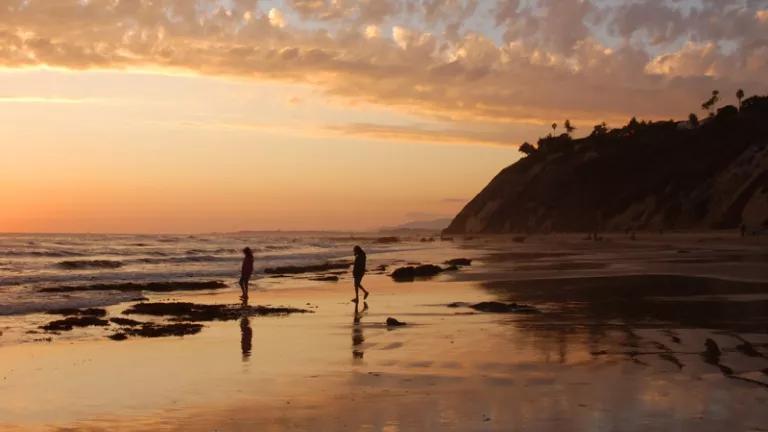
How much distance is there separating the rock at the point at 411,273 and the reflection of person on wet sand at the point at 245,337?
54.4ft

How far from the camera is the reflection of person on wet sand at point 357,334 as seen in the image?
15.3 m

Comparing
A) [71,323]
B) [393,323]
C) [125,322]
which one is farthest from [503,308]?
[71,323]

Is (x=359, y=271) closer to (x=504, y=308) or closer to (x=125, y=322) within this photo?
(x=504, y=308)

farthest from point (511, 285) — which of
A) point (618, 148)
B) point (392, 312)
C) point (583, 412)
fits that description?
point (618, 148)

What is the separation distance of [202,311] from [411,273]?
666 inches

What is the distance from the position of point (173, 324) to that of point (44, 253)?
190 ft

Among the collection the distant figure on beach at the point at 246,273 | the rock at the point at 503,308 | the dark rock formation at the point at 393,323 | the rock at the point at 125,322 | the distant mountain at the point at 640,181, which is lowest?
the rock at the point at 125,322

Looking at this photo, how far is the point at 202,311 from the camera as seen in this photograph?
24328mm

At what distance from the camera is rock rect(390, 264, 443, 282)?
127ft

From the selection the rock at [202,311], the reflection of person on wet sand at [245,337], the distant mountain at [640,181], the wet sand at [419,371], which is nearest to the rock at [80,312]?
the rock at [202,311]

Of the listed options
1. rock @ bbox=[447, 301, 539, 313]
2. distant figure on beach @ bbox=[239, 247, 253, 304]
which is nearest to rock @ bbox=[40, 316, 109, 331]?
distant figure on beach @ bbox=[239, 247, 253, 304]

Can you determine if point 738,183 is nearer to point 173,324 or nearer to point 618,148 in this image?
point 618,148

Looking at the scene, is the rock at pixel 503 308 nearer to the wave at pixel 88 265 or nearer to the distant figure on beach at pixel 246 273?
the distant figure on beach at pixel 246 273

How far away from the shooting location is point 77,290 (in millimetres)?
34062
